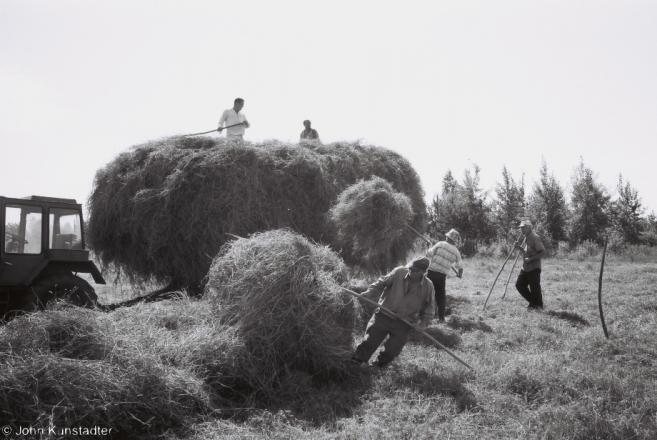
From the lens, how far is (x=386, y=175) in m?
10.1

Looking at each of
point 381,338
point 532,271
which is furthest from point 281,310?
point 532,271

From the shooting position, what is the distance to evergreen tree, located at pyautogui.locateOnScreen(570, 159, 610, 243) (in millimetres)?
32250

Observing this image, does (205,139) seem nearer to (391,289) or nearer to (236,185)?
(236,185)

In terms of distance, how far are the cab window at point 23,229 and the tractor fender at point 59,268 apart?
248 mm

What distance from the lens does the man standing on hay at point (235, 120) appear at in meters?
9.59

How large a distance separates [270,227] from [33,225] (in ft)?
11.3

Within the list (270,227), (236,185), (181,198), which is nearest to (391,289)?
(270,227)

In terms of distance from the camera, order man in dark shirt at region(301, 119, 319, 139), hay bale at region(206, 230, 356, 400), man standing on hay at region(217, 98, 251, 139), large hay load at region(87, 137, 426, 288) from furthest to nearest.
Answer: man in dark shirt at region(301, 119, 319, 139) → man standing on hay at region(217, 98, 251, 139) → large hay load at region(87, 137, 426, 288) → hay bale at region(206, 230, 356, 400)

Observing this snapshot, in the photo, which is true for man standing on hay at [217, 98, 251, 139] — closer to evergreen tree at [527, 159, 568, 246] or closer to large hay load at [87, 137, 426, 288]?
large hay load at [87, 137, 426, 288]

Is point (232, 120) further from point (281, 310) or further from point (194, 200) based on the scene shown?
point (281, 310)

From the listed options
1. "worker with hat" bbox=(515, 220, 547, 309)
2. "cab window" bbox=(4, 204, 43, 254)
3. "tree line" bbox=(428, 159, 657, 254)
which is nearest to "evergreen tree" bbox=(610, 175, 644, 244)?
"tree line" bbox=(428, 159, 657, 254)

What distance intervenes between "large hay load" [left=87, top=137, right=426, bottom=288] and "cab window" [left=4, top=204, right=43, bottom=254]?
1216mm

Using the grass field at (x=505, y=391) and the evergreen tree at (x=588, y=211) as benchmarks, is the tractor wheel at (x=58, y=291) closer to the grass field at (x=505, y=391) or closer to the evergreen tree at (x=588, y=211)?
the grass field at (x=505, y=391)

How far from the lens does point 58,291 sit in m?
6.51
